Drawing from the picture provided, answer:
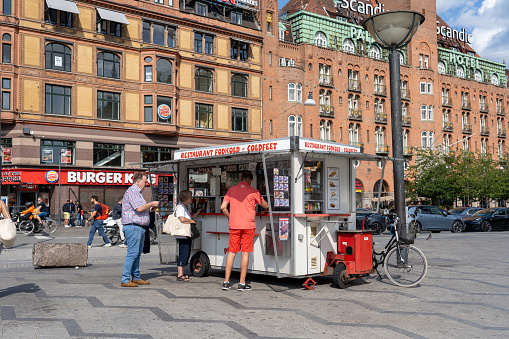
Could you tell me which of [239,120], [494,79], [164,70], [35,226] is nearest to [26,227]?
[35,226]

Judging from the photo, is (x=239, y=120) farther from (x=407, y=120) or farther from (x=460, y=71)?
(x=460, y=71)

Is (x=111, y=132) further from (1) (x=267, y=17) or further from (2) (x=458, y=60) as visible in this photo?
(2) (x=458, y=60)

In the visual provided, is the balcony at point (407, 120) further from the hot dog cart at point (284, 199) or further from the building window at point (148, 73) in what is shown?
the hot dog cart at point (284, 199)

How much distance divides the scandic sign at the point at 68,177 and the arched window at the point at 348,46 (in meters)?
27.8

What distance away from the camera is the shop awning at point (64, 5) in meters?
34.8

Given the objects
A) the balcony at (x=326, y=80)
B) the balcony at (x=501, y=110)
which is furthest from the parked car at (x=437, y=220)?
the balcony at (x=501, y=110)

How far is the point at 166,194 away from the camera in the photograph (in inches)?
494

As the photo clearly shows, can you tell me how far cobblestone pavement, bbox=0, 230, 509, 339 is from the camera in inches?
260

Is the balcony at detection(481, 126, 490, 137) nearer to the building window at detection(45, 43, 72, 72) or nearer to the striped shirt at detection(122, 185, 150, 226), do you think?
the building window at detection(45, 43, 72, 72)

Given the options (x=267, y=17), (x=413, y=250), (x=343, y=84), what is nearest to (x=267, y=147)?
(x=413, y=250)

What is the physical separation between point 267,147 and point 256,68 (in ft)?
122

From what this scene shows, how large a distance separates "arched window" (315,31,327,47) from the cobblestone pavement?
1716 inches

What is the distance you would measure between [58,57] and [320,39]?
87.8ft

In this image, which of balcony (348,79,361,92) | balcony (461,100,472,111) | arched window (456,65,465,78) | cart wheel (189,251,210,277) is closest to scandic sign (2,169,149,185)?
balcony (348,79,361,92)
